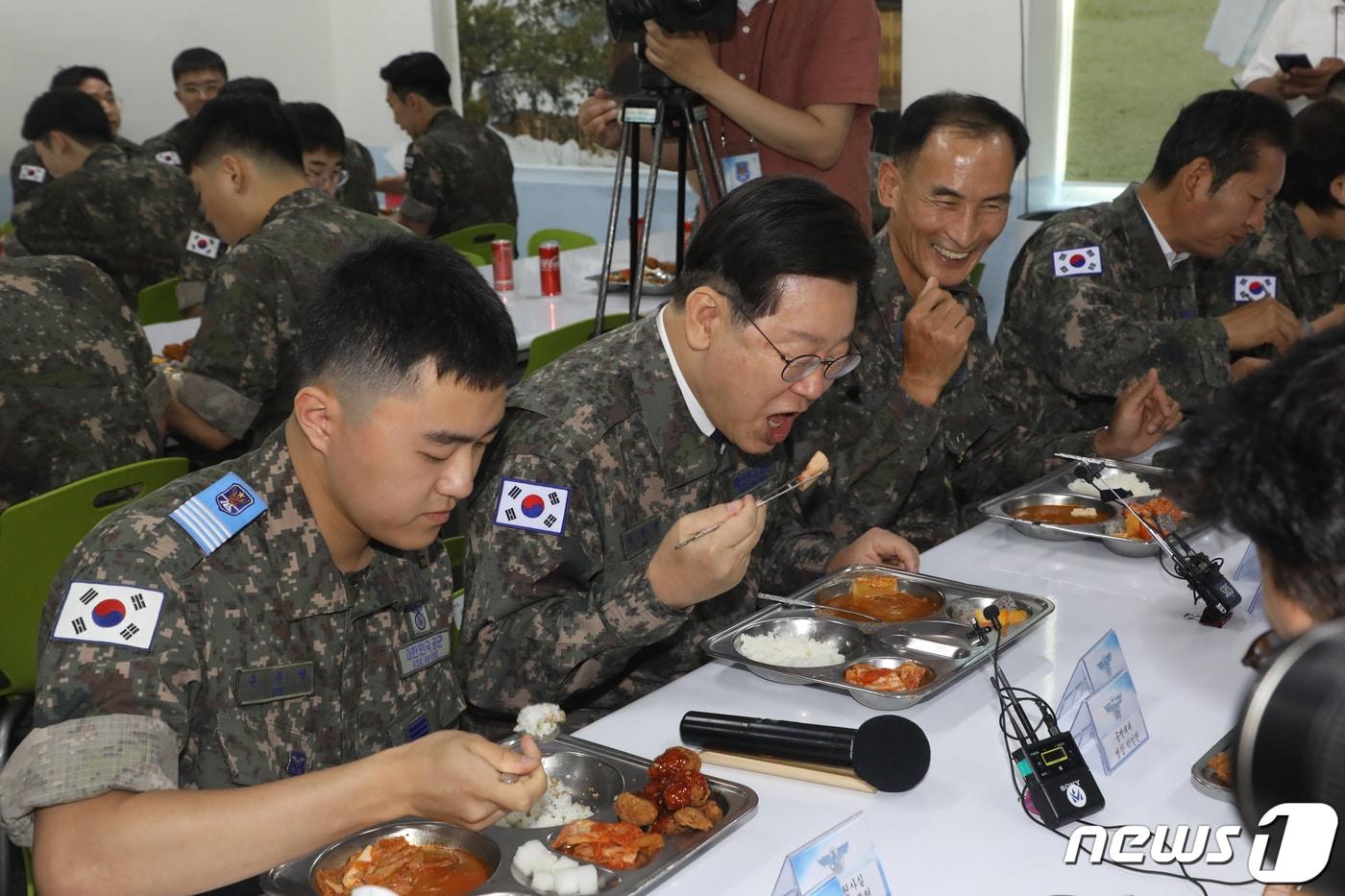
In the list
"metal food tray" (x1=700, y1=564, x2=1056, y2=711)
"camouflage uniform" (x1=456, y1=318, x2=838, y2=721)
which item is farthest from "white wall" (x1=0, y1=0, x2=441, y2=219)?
"metal food tray" (x1=700, y1=564, x2=1056, y2=711)

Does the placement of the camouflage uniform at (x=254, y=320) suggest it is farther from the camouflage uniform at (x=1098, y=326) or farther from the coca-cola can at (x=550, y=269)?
the camouflage uniform at (x=1098, y=326)

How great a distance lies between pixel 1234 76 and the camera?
5852 mm

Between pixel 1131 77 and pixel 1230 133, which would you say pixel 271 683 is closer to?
pixel 1230 133

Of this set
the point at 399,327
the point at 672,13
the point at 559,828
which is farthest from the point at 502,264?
the point at 559,828

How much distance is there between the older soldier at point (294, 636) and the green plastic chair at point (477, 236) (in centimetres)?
382

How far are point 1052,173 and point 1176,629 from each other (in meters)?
4.87

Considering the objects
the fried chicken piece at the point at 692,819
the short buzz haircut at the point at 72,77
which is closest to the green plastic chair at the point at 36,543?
the fried chicken piece at the point at 692,819

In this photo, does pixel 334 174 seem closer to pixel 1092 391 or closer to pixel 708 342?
pixel 1092 391

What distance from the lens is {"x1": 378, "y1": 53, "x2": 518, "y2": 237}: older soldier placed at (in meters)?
6.27

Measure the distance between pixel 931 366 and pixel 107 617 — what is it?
5.31 ft

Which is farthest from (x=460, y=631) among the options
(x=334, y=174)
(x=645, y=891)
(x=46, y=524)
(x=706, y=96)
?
(x=334, y=174)

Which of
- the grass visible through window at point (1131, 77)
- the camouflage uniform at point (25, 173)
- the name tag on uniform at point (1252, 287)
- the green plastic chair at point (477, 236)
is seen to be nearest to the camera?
the name tag on uniform at point (1252, 287)

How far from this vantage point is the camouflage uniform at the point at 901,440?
2516mm

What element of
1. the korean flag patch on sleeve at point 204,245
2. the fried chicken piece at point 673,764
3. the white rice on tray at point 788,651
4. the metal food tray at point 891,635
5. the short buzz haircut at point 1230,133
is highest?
the short buzz haircut at point 1230,133
